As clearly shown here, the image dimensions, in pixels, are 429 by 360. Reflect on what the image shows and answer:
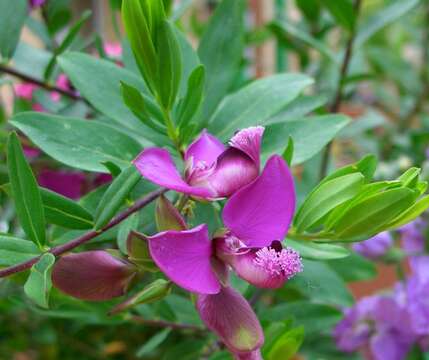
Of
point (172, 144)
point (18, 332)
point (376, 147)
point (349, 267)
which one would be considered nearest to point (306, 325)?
point (349, 267)

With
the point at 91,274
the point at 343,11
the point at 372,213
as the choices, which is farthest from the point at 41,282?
the point at 343,11

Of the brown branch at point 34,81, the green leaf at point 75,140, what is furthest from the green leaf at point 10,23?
the green leaf at point 75,140

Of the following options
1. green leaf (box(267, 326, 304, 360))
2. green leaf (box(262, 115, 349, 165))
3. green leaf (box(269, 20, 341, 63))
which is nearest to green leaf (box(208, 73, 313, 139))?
green leaf (box(262, 115, 349, 165))

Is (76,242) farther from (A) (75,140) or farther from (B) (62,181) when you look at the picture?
(B) (62,181)

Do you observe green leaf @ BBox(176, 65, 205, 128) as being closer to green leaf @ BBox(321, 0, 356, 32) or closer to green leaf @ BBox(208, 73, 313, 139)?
green leaf @ BBox(208, 73, 313, 139)

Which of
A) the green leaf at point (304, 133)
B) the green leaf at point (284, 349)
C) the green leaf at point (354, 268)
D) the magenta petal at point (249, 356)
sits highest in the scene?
the green leaf at point (304, 133)

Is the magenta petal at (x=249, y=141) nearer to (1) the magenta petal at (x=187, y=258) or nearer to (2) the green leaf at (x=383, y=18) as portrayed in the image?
(1) the magenta petal at (x=187, y=258)
